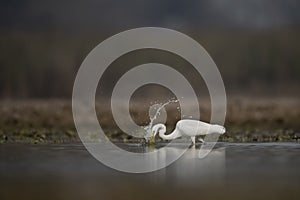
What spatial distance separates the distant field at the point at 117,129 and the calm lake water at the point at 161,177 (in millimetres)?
3991

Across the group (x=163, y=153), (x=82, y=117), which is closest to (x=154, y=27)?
(x=82, y=117)

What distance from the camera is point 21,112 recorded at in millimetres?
37469

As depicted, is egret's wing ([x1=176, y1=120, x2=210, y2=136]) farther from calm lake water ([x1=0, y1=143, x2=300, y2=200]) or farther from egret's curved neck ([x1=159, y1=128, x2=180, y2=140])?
calm lake water ([x1=0, y1=143, x2=300, y2=200])

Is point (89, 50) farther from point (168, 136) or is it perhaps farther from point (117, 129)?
point (168, 136)

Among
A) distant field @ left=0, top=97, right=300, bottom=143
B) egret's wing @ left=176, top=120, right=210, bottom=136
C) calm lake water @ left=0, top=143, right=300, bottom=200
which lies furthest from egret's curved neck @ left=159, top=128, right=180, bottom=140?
calm lake water @ left=0, top=143, right=300, bottom=200

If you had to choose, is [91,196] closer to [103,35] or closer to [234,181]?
[234,181]

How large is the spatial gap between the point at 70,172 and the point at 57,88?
167 feet

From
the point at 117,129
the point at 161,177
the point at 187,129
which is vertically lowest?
the point at 161,177

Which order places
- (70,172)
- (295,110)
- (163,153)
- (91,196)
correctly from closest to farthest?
1. (91,196)
2. (70,172)
3. (163,153)
4. (295,110)

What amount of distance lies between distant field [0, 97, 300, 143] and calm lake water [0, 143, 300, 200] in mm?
3991

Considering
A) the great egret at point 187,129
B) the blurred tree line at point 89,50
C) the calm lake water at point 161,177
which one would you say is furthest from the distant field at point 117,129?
the blurred tree line at point 89,50

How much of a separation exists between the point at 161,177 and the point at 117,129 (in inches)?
544

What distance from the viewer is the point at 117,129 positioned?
2988cm

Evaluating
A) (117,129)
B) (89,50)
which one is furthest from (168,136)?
(89,50)
